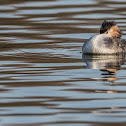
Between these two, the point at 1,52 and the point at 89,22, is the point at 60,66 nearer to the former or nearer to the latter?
the point at 1,52

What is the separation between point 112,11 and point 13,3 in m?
4.09

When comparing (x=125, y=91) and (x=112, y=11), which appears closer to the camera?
(x=125, y=91)

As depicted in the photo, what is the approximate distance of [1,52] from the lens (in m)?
14.6

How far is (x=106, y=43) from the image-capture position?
14.5 metres

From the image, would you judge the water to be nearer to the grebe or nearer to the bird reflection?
the bird reflection

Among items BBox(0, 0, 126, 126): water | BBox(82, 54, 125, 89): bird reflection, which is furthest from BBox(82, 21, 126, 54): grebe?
BBox(0, 0, 126, 126): water

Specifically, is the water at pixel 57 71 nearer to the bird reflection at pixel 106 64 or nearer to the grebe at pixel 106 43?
A: the bird reflection at pixel 106 64

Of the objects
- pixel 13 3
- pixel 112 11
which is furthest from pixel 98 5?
pixel 13 3

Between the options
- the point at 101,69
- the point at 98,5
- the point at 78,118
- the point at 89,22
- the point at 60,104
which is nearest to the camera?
the point at 78,118

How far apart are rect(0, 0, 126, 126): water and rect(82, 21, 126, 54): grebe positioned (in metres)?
0.31

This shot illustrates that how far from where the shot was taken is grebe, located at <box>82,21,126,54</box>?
14.3 meters

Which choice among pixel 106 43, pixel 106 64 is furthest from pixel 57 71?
pixel 106 43

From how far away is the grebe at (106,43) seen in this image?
47.0ft

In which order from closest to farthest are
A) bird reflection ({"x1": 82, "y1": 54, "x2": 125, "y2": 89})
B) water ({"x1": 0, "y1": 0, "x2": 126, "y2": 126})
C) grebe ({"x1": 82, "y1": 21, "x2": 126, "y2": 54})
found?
water ({"x1": 0, "y1": 0, "x2": 126, "y2": 126})
bird reflection ({"x1": 82, "y1": 54, "x2": 125, "y2": 89})
grebe ({"x1": 82, "y1": 21, "x2": 126, "y2": 54})
